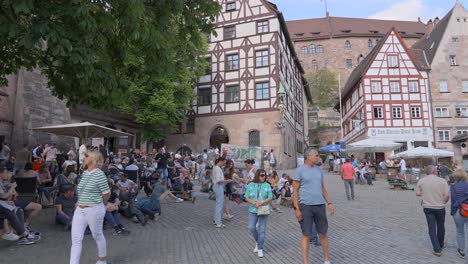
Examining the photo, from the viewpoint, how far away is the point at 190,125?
32906mm

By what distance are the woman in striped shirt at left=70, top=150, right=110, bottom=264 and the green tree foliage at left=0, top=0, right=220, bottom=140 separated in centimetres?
155

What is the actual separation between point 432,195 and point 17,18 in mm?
7757

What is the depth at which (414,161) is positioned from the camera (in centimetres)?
3188

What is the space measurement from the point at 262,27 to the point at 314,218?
26958 millimetres

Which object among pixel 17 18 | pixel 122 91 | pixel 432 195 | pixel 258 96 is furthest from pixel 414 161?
pixel 17 18

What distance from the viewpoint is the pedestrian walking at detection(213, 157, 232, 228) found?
9336 millimetres

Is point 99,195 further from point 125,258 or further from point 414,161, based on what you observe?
point 414,161

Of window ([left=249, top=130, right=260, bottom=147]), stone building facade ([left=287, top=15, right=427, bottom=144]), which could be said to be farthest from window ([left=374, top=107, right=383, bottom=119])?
stone building facade ([left=287, top=15, right=427, bottom=144])

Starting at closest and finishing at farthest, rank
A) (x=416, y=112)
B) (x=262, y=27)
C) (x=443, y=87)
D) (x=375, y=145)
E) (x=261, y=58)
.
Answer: (x=375, y=145), (x=261, y=58), (x=262, y=27), (x=416, y=112), (x=443, y=87)

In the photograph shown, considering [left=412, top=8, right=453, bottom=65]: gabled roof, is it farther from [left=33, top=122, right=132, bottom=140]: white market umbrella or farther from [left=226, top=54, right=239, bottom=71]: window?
[left=33, top=122, right=132, bottom=140]: white market umbrella

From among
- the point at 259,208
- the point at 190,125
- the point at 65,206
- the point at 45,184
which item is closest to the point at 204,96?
the point at 190,125

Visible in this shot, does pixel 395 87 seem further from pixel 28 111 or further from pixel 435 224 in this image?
pixel 435 224

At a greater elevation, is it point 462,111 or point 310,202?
point 462,111

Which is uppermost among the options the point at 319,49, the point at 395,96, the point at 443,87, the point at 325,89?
the point at 319,49
